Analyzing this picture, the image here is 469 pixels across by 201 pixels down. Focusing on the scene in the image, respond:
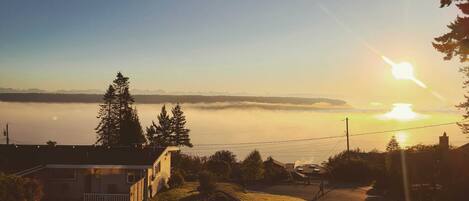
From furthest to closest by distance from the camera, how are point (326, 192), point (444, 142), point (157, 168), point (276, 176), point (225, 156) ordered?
point (225, 156) < point (276, 176) < point (326, 192) < point (444, 142) < point (157, 168)

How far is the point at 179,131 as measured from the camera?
336 feet

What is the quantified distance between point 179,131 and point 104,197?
2549 inches

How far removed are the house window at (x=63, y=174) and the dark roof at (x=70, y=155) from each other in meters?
0.71

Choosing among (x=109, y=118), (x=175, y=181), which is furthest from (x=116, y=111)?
(x=175, y=181)

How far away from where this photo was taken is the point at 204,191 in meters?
39.8

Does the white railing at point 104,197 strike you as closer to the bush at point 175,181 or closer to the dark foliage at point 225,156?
the bush at point 175,181

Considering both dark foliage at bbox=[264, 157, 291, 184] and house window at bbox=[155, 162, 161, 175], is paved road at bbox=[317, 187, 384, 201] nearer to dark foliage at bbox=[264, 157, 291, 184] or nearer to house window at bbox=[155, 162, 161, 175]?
dark foliage at bbox=[264, 157, 291, 184]

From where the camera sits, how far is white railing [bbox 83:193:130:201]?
121 ft

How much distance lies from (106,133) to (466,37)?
8195 centimetres

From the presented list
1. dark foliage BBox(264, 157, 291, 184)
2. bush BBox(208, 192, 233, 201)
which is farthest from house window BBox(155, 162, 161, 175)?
dark foliage BBox(264, 157, 291, 184)

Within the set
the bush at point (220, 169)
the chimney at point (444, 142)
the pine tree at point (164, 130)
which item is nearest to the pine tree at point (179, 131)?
the pine tree at point (164, 130)

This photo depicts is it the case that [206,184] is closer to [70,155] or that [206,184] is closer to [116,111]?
[70,155]

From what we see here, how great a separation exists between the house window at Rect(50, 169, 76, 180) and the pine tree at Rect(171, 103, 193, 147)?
199 ft

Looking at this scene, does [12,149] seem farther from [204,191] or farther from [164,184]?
[204,191]
